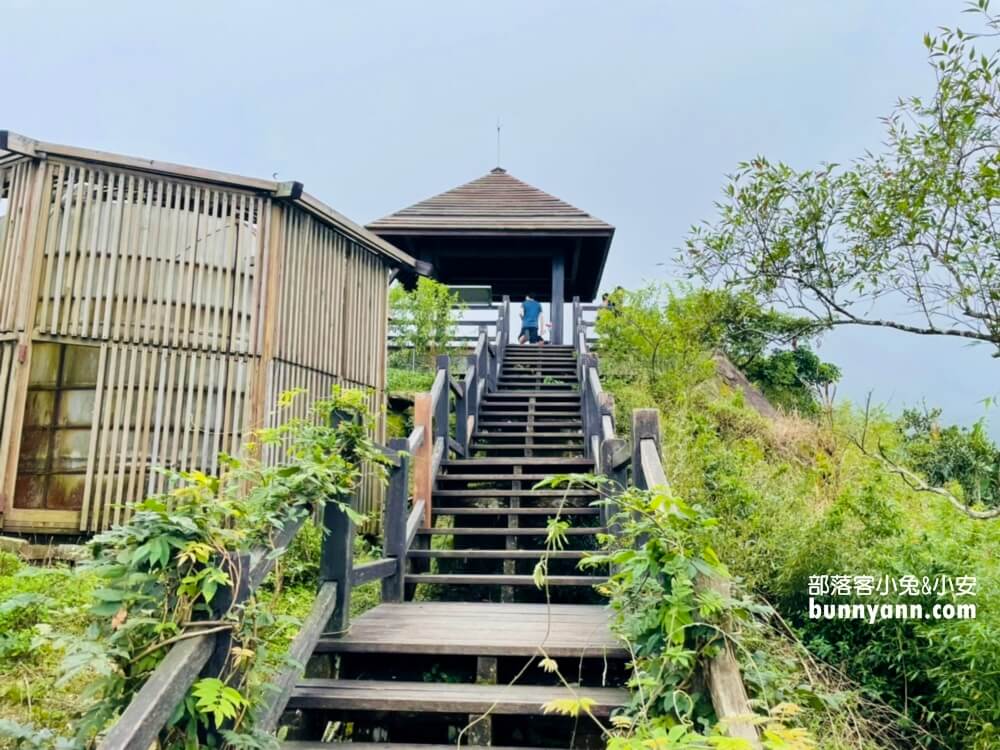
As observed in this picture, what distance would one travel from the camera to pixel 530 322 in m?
14.4

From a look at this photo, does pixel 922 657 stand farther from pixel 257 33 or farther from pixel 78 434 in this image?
pixel 257 33

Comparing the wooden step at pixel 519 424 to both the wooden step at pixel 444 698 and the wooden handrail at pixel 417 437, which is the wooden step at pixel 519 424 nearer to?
the wooden handrail at pixel 417 437

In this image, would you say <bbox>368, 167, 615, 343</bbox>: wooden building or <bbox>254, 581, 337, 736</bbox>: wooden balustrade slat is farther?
<bbox>368, 167, 615, 343</bbox>: wooden building

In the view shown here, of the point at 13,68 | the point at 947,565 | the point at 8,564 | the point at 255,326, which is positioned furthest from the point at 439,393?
the point at 13,68

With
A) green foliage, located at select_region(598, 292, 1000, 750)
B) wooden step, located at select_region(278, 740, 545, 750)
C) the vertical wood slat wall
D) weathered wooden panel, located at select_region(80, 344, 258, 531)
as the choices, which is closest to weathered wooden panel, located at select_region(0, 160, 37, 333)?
the vertical wood slat wall

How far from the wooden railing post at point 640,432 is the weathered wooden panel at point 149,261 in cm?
466

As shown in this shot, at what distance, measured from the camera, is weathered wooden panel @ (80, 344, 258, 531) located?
6121 millimetres

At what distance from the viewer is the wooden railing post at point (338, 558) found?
3.21 meters

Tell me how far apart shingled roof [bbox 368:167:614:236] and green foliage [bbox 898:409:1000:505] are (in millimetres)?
6511

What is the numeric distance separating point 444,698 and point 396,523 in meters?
1.69

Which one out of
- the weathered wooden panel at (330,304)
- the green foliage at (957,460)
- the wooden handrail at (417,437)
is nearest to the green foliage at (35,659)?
the wooden handrail at (417,437)

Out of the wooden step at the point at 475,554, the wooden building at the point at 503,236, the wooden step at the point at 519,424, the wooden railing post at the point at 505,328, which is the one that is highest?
the wooden building at the point at 503,236

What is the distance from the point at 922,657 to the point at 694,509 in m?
2.41

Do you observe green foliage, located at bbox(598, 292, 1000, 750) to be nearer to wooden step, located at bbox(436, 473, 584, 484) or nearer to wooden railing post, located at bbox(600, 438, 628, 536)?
wooden railing post, located at bbox(600, 438, 628, 536)
